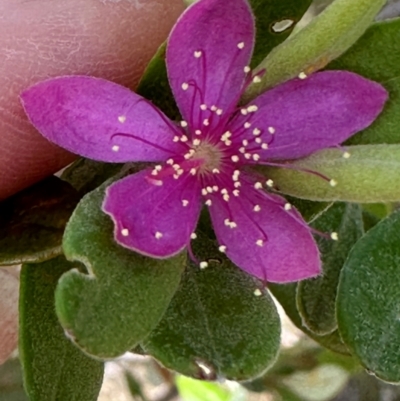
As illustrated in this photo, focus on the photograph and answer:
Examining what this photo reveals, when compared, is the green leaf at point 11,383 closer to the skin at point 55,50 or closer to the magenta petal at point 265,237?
the skin at point 55,50

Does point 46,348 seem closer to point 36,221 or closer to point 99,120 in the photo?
point 36,221

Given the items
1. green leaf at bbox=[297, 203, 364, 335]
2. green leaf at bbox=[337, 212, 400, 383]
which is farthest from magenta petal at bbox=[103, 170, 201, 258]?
green leaf at bbox=[297, 203, 364, 335]

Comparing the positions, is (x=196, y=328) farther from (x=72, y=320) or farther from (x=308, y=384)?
(x=308, y=384)

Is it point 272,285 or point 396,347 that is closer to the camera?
point 396,347

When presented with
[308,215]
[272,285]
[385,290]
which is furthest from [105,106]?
[272,285]

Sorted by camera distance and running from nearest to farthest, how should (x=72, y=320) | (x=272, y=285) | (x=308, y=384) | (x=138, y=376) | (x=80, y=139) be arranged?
1. (x=72, y=320)
2. (x=80, y=139)
3. (x=272, y=285)
4. (x=308, y=384)
5. (x=138, y=376)

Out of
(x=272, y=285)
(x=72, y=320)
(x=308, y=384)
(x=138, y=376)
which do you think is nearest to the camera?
(x=72, y=320)

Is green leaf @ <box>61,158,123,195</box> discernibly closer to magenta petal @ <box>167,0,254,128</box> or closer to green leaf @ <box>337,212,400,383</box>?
magenta petal @ <box>167,0,254,128</box>
